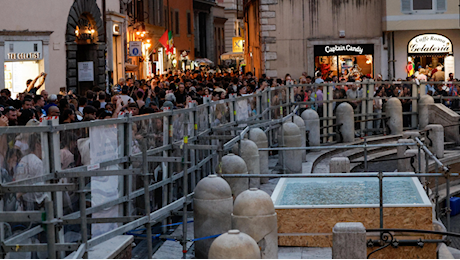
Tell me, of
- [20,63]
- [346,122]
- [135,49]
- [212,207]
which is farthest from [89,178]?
[135,49]

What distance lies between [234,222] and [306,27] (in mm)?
27394

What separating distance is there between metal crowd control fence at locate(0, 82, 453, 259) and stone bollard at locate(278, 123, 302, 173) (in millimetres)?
5394

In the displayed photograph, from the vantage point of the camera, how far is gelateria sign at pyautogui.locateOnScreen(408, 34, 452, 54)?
3675 centimetres

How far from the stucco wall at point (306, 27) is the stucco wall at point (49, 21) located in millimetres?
10841

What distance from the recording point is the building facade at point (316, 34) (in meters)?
35.8

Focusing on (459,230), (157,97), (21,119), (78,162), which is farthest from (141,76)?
(78,162)

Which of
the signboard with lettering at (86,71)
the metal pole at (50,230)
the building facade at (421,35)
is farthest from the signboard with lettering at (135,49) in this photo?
the metal pole at (50,230)

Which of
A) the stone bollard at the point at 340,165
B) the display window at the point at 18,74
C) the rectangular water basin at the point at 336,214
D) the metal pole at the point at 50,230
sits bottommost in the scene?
the rectangular water basin at the point at 336,214

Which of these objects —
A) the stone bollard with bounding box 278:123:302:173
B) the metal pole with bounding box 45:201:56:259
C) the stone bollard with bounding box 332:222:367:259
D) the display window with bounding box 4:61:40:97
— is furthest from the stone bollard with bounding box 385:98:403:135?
the metal pole with bounding box 45:201:56:259

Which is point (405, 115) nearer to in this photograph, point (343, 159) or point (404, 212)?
point (343, 159)

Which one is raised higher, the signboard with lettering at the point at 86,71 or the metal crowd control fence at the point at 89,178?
the signboard with lettering at the point at 86,71

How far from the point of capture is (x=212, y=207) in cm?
1007

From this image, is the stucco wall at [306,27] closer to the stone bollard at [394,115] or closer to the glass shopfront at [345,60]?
the glass shopfront at [345,60]

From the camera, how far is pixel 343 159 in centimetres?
1566
